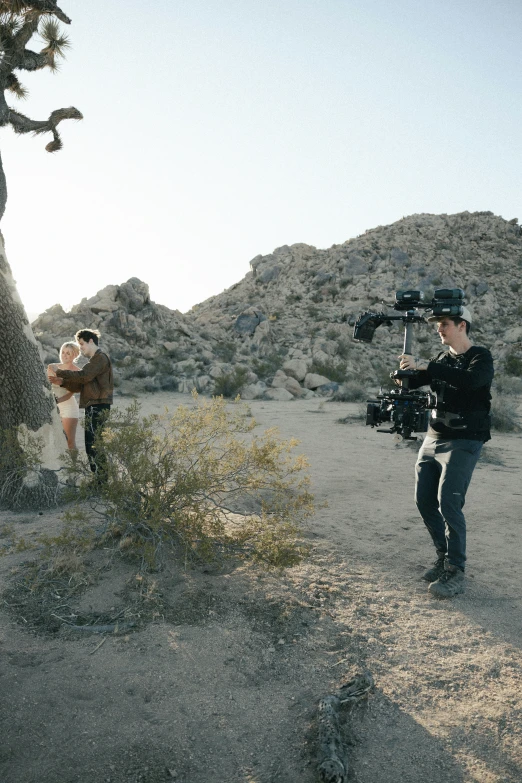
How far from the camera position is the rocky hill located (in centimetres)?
2167

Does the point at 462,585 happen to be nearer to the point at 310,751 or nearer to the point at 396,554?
the point at 396,554

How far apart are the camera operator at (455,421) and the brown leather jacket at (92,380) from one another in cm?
334

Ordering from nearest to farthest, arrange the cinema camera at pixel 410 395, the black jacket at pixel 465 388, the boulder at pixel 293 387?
the black jacket at pixel 465 388 < the cinema camera at pixel 410 395 < the boulder at pixel 293 387

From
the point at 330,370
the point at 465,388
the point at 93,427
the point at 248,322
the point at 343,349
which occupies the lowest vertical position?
the point at 93,427

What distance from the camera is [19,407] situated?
559cm

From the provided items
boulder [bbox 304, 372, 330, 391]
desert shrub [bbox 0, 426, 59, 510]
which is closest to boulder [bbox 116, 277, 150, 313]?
boulder [bbox 304, 372, 330, 391]

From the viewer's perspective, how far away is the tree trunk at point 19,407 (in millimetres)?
5508

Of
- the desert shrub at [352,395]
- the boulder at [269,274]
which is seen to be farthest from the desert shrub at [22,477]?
the boulder at [269,274]

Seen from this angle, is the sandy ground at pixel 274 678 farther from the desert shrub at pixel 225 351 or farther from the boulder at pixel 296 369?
the desert shrub at pixel 225 351

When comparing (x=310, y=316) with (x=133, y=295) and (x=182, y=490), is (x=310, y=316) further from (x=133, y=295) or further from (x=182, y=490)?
(x=182, y=490)

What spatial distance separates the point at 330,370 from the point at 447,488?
20055 mm

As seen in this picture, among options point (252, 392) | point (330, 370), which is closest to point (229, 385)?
point (252, 392)

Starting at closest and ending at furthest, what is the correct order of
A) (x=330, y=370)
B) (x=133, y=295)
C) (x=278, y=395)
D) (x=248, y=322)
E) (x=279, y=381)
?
1. (x=278, y=395)
2. (x=279, y=381)
3. (x=330, y=370)
4. (x=133, y=295)
5. (x=248, y=322)

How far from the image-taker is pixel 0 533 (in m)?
4.91
